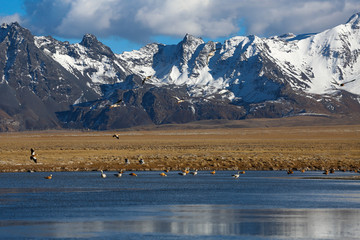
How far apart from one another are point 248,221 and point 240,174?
3238 cm

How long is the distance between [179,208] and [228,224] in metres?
7.18

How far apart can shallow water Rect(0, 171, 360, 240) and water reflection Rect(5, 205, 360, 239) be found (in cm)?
5

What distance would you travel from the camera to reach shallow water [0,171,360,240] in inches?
1359

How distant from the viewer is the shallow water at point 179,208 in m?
34.5

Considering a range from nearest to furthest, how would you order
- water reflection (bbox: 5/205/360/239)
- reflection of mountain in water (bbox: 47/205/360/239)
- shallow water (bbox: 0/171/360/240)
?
water reflection (bbox: 5/205/360/239) → reflection of mountain in water (bbox: 47/205/360/239) → shallow water (bbox: 0/171/360/240)

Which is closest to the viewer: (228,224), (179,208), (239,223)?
(228,224)

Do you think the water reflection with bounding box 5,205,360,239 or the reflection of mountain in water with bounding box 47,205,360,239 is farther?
the reflection of mountain in water with bounding box 47,205,360,239

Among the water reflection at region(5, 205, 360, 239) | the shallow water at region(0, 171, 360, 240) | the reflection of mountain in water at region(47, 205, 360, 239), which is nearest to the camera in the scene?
the water reflection at region(5, 205, 360, 239)

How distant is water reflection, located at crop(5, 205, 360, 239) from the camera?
3419cm

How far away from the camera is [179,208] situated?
43562 mm

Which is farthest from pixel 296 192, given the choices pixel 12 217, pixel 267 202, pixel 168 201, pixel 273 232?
pixel 12 217

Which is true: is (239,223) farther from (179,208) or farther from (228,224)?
(179,208)

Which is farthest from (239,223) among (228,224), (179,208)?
(179,208)

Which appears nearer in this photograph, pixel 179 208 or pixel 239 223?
pixel 239 223
